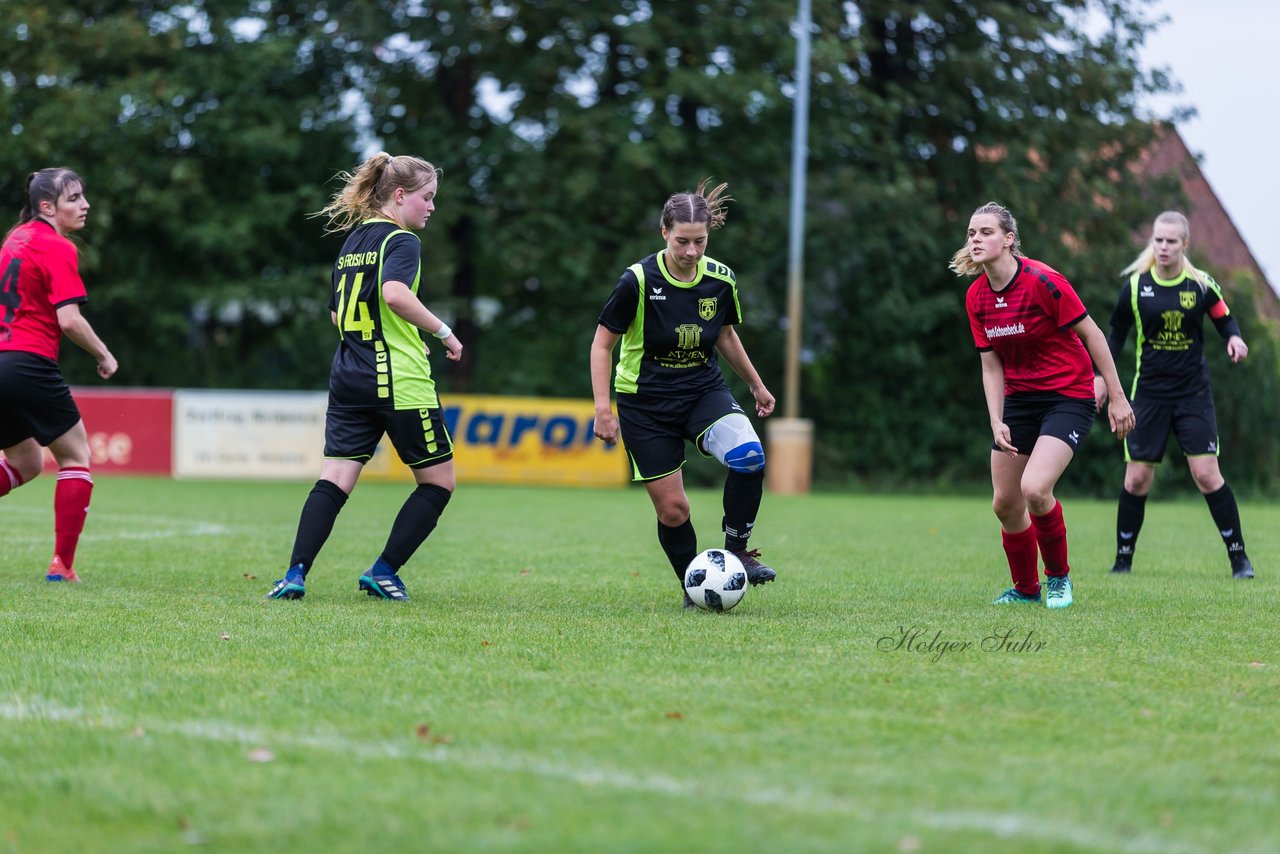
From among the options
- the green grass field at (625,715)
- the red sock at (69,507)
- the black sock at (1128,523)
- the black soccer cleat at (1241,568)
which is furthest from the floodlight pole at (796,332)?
the red sock at (69,507)

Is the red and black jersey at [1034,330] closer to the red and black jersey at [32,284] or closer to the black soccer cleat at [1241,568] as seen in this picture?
the black soccer cleat at [1241,568]

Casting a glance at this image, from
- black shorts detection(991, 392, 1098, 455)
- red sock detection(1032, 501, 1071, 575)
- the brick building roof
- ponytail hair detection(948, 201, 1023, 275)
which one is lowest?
red sock detection(1032, 501, 1071, 575)

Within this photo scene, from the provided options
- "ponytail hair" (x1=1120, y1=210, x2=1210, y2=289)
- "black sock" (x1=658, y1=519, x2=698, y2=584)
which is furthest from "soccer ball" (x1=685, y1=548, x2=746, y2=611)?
"ponytail hair" (x1=1120, y1=210, x2=1210, y2=289)

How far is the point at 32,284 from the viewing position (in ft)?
23.7

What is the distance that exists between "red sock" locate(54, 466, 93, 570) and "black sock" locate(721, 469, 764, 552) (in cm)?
319

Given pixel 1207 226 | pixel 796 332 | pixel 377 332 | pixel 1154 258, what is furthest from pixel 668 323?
pixel 1207 226

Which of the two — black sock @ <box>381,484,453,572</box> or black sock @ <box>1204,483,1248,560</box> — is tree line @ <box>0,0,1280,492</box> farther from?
black sock @ <box>381,484,453,572</box>

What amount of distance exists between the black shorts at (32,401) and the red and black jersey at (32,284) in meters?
0.08

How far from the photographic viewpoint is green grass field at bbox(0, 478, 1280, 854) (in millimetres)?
3176

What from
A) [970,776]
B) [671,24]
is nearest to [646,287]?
[970,776]

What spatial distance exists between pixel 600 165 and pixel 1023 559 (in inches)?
680

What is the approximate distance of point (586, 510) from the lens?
15445 millimetres

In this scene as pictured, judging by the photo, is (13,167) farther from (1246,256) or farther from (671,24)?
(1246,256)

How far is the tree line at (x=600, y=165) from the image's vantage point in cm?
2334
